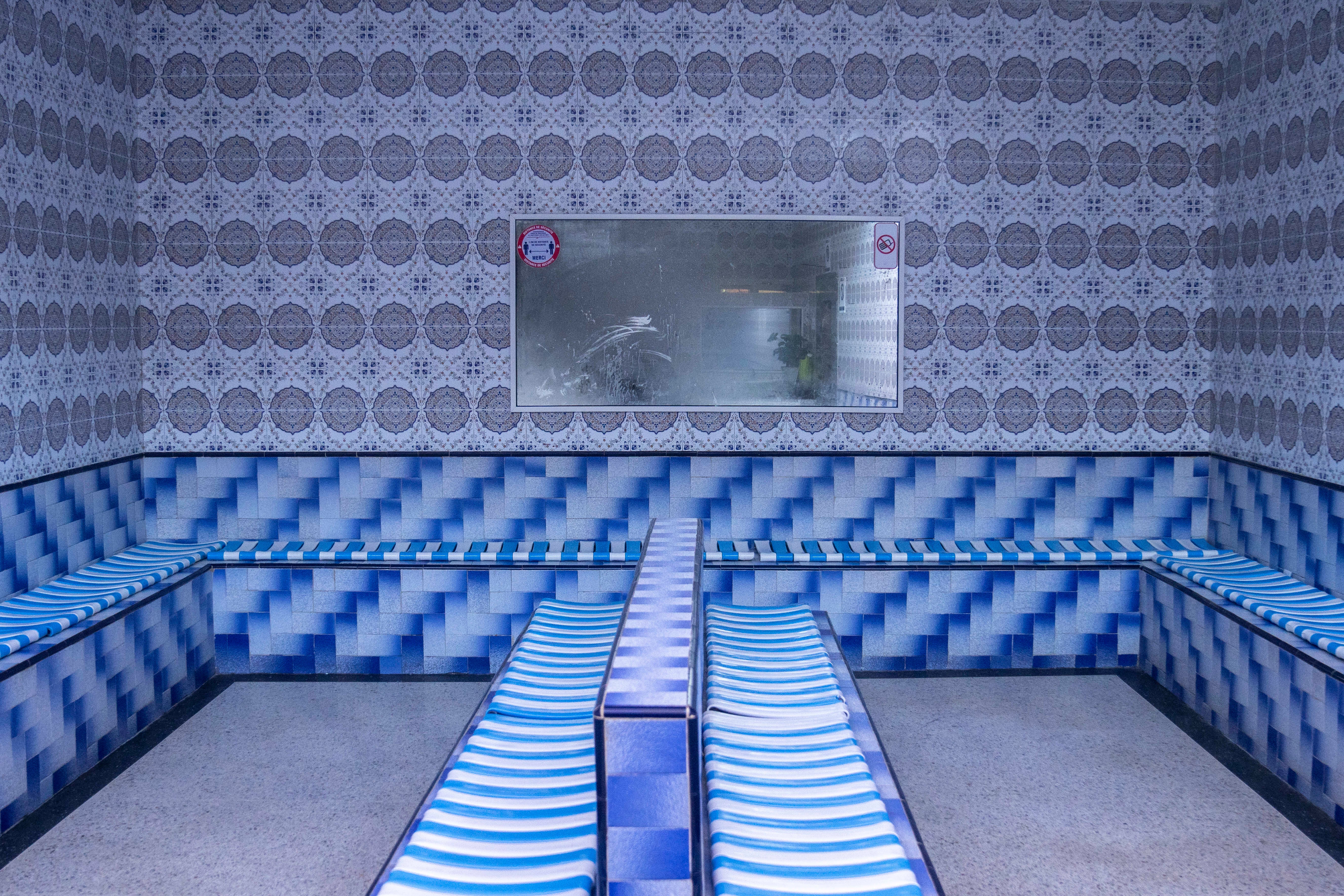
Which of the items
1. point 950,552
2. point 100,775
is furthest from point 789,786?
point 100,775

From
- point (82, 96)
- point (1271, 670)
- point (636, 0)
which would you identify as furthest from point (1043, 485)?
point (82, 96)

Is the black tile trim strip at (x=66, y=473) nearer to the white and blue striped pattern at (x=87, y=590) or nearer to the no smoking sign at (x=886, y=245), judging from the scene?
the white and blue striped pattern at (x=87, y=590)

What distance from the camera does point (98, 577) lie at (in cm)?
427

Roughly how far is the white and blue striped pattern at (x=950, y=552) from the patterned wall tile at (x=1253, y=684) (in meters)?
0.22

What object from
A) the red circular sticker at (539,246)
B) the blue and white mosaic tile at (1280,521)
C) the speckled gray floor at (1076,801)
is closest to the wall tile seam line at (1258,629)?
the blue and white mosaic tile at (1280,521)

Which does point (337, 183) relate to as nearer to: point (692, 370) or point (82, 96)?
point (82, 96)

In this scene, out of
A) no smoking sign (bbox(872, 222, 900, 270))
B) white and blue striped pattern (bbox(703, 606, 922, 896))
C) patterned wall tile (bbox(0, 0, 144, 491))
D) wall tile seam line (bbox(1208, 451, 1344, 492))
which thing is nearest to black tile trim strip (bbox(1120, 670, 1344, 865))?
wall tile seam line (bbox(1208, 451, 1344, 492))

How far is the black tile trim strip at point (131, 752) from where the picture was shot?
326 centimetres

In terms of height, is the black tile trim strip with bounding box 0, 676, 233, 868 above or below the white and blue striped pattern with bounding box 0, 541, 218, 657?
below

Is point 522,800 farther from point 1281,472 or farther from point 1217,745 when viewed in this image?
point 1281,472

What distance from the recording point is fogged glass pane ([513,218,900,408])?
193 inches

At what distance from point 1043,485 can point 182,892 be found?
12.9 ft

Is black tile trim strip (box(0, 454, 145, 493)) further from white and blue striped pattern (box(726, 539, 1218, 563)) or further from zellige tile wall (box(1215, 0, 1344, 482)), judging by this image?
zellige tile wall (box(1215, 0, 1344, 482))

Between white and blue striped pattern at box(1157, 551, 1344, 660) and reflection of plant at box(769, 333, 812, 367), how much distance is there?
6.12 ft
